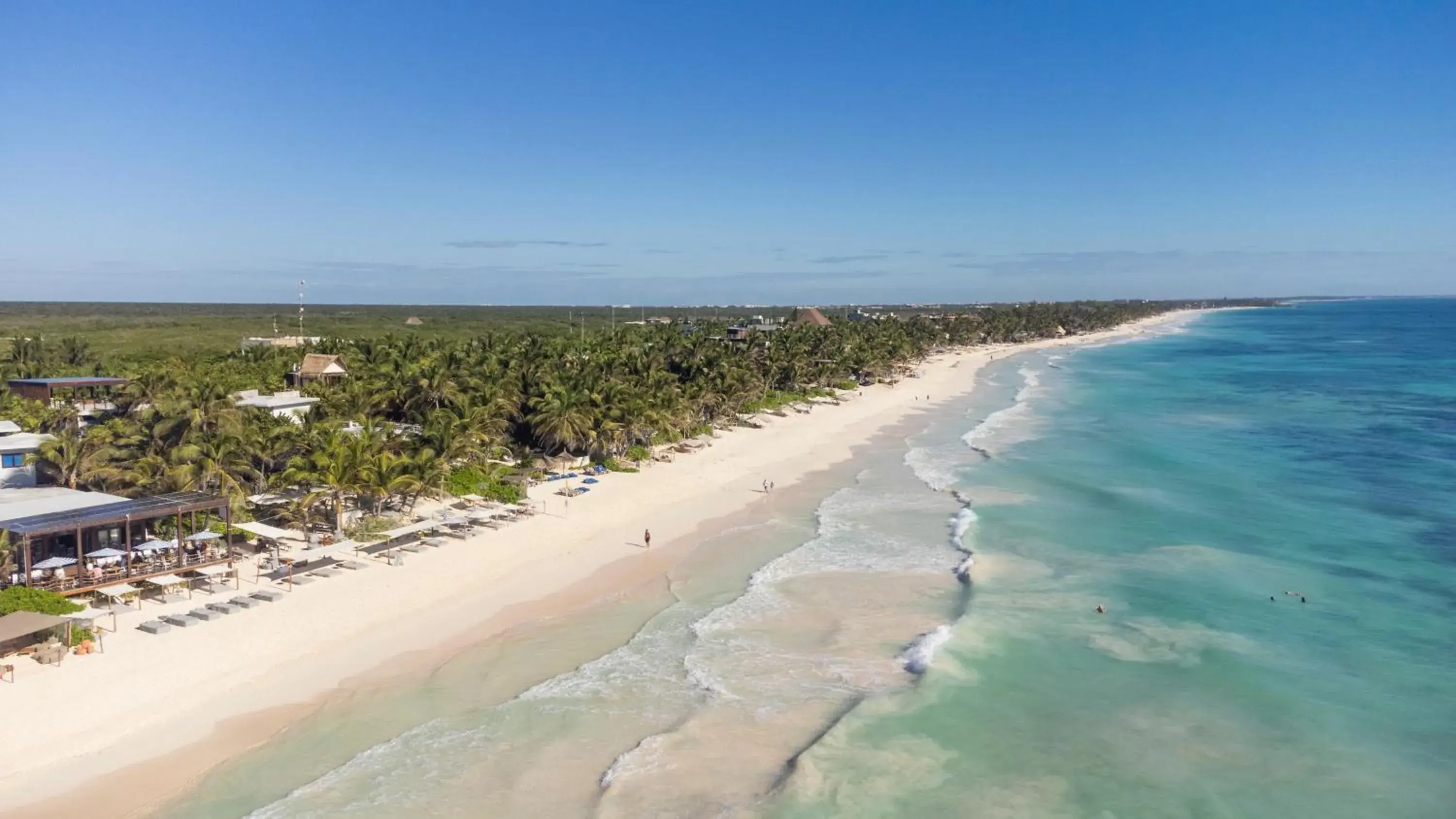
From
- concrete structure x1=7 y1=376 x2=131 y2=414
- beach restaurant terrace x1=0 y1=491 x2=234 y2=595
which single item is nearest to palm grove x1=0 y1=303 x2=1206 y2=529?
concrete structure x1=7 y1=376 x2=131 y2=414

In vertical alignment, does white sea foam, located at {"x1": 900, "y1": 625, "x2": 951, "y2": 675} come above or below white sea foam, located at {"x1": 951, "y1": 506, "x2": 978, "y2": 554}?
below

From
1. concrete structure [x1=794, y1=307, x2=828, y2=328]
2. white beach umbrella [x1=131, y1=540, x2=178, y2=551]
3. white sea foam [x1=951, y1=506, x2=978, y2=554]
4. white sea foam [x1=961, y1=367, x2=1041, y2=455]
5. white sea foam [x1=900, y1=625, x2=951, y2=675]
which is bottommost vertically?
white sea foam [x1=900, y1=625, x2=951, y2=675]

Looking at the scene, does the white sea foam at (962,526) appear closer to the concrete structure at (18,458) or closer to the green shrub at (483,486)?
the green shrub at (483,486)

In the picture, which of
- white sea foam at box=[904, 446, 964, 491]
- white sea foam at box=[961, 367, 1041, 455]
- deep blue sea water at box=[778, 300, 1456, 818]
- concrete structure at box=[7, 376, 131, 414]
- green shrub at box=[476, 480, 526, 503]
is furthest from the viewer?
white sea foam at box=[961, 367, 1041, 455]

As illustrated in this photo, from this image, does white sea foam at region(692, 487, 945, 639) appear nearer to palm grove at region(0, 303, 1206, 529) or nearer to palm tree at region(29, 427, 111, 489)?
palm grove at region(0, 303, 1206, 529)

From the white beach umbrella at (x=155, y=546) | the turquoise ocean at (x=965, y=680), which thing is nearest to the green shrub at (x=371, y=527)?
the white beach umbrella at (x=155, y=546)

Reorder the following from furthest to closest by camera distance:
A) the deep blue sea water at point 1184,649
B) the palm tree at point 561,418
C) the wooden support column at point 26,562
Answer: the palm tree at point 561,418 < the wooden support column at point 26,562 < the deep blue sea water at point 1184,649
